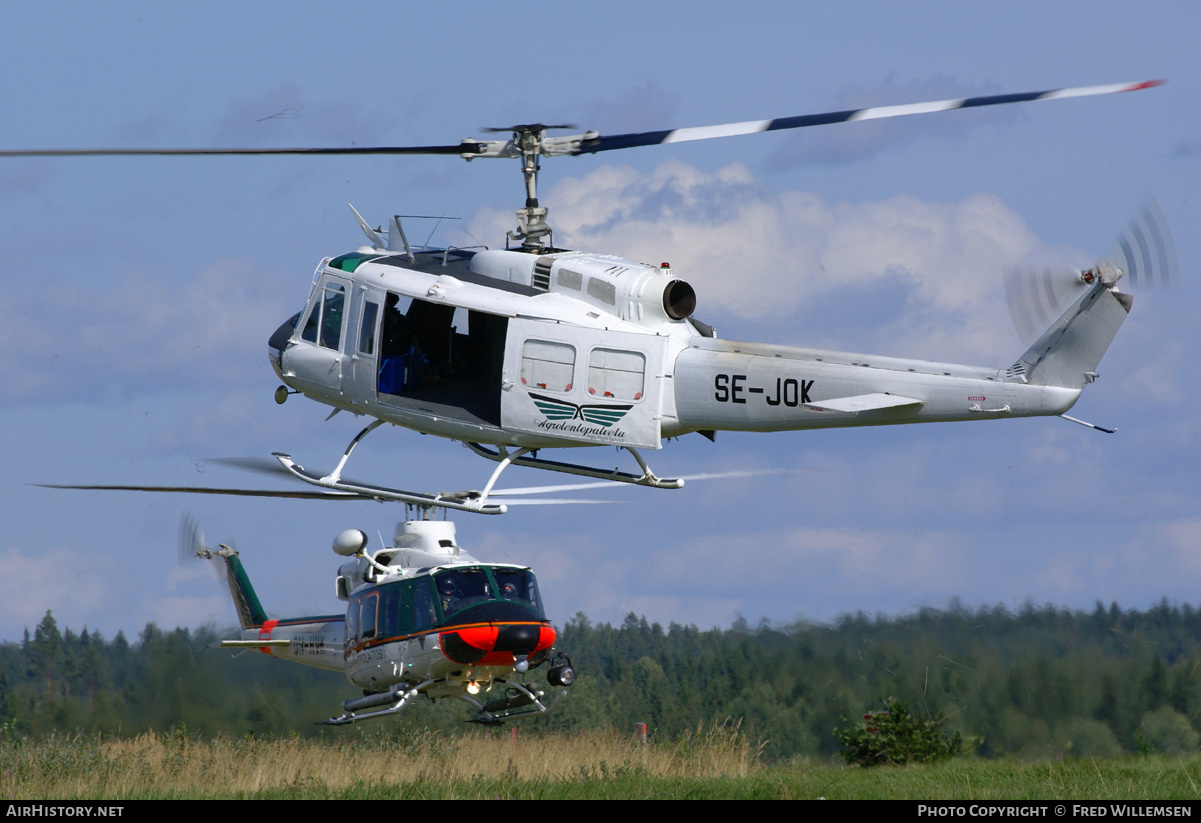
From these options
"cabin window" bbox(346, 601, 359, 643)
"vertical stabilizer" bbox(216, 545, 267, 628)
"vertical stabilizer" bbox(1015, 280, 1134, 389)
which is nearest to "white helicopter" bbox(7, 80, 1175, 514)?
"vertical stabilizer" bbox(1015, 280, 1134, 389)

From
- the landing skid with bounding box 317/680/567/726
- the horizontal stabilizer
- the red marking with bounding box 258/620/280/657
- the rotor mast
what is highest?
the rotor mast

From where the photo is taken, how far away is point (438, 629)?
1769cm

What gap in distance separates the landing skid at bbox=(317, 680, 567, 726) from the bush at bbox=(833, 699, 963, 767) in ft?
18.9

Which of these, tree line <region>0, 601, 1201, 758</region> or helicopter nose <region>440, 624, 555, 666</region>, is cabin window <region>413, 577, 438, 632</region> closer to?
helicopter nose <region>440, 624, 555, 666</region>

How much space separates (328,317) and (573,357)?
3.75 metres

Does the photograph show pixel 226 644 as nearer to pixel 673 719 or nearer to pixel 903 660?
pixel 673 719

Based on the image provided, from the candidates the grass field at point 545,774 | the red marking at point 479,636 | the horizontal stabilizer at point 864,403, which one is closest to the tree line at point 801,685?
the grass field at point 545,774

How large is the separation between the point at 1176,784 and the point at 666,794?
17.4ft

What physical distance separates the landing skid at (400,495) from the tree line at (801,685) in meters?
6.56

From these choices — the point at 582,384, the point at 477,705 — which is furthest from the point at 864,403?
the point at 477,705

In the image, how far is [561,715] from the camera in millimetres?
28031

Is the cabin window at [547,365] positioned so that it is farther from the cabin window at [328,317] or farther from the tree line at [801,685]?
the tree line at [801,685]

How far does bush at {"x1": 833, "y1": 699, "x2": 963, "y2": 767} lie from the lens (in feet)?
69.7
